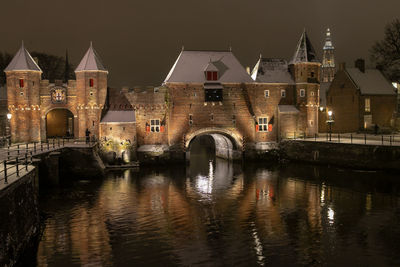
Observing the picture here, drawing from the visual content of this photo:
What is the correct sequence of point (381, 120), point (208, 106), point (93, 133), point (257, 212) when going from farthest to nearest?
point (381, 120)
point (208, 106)
point (93, 133)
point (257, 212)

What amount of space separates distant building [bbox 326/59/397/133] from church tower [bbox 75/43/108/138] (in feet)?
93.7

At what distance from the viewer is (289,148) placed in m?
37.2

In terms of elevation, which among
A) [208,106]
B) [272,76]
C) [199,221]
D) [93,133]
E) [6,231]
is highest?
[272,76]

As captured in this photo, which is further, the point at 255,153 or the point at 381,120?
the point at 381,120

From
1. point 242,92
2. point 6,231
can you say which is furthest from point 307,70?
point 6,231

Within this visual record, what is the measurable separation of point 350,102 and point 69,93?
3141 centimetres

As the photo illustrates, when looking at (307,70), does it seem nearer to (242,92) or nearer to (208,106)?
(242,92)

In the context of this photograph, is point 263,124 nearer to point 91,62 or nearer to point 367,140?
point 367,140

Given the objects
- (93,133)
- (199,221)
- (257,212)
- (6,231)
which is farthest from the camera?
(93,133)

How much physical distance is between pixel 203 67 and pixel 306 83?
10.8 m

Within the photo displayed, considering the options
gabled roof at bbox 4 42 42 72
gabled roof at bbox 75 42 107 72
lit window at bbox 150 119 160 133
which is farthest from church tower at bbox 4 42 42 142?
lit window at bbox 150 119 160 133

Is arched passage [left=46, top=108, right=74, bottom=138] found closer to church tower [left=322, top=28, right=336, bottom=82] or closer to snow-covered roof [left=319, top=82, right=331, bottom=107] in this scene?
snow-covered roof [left=319, top=82, right=331, bottom=107]

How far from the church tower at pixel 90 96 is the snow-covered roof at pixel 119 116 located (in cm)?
76

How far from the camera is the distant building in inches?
1768
